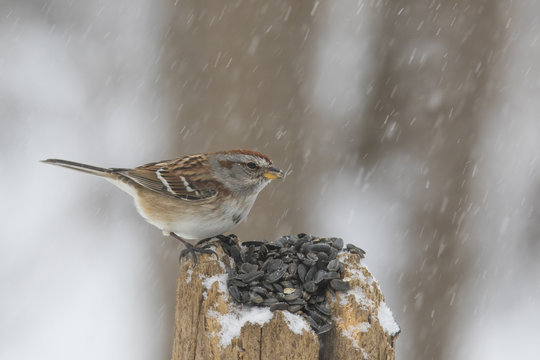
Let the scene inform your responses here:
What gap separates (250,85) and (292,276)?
319 cm

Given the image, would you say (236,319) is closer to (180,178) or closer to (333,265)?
(333,265)

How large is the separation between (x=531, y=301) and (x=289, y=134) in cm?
378

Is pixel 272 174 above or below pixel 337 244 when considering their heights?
above

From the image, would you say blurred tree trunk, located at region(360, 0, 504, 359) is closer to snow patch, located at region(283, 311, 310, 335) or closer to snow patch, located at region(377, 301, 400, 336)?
snow patch, located at region(377, 301, 400, 336)

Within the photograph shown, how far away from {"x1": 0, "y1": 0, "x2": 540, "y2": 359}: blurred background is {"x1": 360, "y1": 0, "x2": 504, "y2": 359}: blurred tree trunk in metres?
0.02

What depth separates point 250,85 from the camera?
6055 mm

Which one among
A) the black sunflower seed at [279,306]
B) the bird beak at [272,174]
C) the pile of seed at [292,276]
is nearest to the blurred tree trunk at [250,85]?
the bird beak at [272,174]

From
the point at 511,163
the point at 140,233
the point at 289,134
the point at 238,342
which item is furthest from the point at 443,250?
the point at 238,342

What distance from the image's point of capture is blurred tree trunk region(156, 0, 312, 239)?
6.05 metres

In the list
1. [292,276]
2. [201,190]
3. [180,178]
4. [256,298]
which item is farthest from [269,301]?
[180,178]

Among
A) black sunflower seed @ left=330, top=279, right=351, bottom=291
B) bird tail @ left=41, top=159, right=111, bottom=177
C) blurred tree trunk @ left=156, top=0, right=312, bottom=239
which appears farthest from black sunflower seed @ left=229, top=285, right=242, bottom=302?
blurred tree trunk @ left=156, top=0, right=312, bottom=239

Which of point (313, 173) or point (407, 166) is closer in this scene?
point (313, 173)

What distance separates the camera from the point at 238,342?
276 cm

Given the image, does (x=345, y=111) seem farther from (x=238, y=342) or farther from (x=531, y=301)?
(x=238, y=342)
